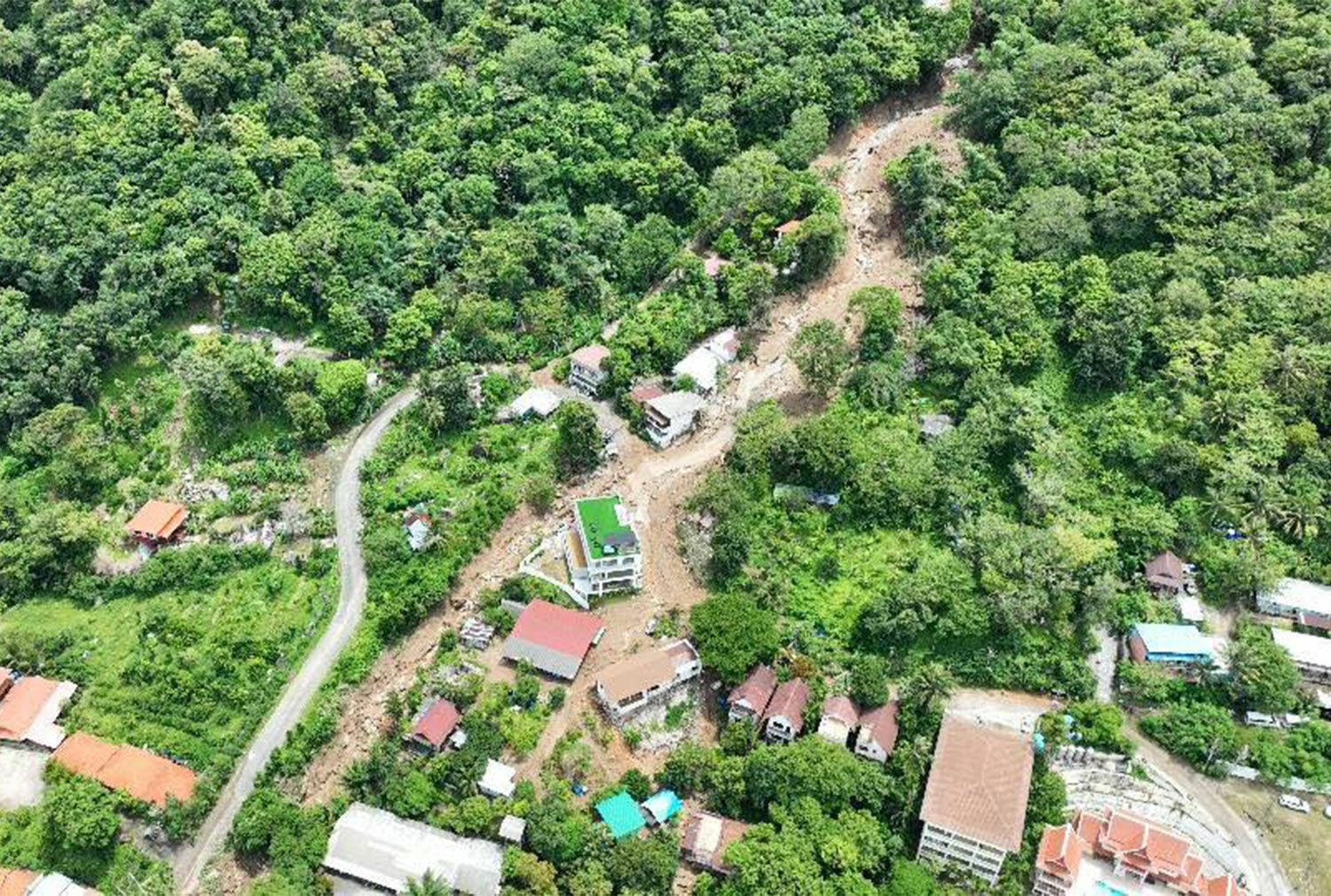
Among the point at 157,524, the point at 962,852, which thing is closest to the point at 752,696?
the point at 962,852

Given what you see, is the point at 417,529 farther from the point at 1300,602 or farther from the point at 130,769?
the point at 1300,602

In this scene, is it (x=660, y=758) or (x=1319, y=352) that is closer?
(x=660, y=758)

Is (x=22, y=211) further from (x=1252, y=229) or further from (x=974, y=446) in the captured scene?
(x=1252, y=229)

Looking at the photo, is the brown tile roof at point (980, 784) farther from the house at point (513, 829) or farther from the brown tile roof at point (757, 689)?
the house at point (513, 829)

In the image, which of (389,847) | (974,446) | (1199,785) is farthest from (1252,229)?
(389,847)

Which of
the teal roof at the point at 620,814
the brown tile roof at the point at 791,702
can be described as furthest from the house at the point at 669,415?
the teal roof at the point at 620,814

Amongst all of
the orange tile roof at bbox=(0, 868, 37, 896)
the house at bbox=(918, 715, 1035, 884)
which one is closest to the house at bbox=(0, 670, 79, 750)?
the orange tile roof at bbox=(0, 868, 37, 896)
